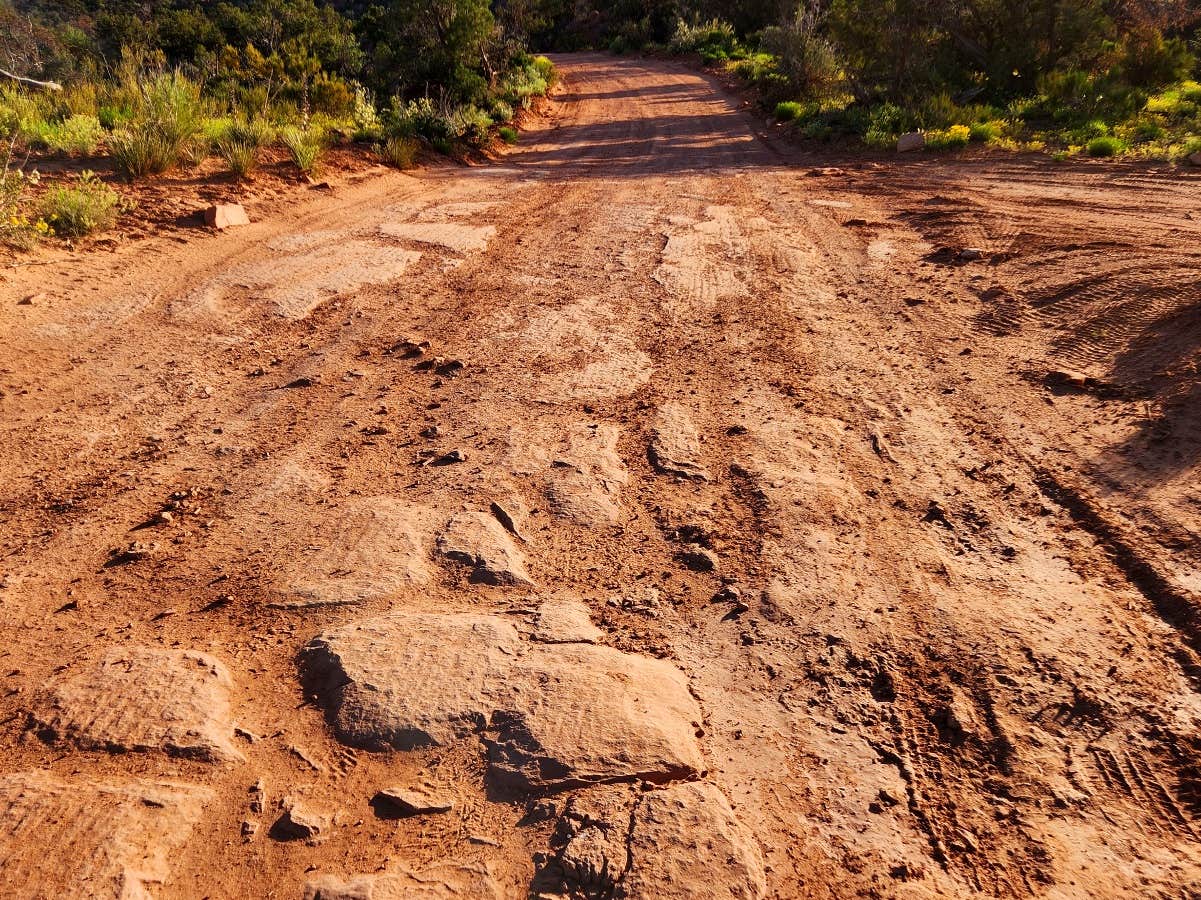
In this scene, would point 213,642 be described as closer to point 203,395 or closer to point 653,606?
point 653,606

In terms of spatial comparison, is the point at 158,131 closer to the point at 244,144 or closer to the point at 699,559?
the point at 244,144

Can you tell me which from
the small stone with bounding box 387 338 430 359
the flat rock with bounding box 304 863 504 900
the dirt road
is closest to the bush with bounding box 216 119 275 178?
the dirt road

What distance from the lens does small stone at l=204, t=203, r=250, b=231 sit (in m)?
6.68

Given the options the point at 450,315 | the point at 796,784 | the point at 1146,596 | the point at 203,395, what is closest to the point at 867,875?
the point at 796,784

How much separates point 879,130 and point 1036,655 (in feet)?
36.7

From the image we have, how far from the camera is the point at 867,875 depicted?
74.0 inches

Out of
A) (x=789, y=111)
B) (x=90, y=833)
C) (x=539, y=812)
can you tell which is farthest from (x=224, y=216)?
(x=789, y=111)

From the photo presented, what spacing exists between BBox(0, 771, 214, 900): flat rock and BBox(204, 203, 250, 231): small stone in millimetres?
5808

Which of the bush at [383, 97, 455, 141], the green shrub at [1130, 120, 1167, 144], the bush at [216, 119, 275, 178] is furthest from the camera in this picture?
the bush at [383, 97, 455, 141]

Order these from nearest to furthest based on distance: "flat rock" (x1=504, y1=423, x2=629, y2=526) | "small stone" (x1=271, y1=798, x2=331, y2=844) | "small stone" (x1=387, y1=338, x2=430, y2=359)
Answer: "small stone" (x1=271, y1=798, x2=331, y2=844) → "flat rock" (x1=504, y1=423, x2=629, y2=526) → "small stone" (x1=387, y1=338, x2=430, y2=359)

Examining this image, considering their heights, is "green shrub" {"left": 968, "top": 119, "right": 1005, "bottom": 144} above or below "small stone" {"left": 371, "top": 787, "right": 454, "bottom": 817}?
above

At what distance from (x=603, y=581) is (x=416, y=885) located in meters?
1.28

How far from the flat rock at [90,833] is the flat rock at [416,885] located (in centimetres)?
40

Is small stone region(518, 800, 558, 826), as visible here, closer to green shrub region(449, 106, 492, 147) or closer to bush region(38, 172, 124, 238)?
bush region(38, 172, 124, 238)
